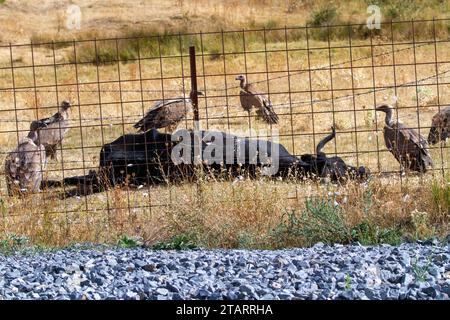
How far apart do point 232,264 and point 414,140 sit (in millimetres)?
5907

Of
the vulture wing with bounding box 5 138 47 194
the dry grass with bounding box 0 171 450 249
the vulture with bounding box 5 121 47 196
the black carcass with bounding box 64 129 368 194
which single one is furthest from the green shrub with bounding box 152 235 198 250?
the vulture wing with bounding box 5 138 47 194

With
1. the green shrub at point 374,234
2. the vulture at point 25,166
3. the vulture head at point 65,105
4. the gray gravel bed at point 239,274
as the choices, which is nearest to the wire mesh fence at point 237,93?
the vulture head at point 65,105

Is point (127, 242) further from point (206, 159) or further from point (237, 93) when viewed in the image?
point (237, 93)

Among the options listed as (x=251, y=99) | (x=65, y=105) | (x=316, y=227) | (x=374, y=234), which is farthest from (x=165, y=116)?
(x=374, y=234)

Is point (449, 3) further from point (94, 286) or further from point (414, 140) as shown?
point (94, 286)

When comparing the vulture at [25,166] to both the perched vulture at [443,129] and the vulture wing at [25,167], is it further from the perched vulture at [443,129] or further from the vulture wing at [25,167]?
the perched vulture at [443,129]

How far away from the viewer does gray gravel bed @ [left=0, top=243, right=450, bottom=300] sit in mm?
6086

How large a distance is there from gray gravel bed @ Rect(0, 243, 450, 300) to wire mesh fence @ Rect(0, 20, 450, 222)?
6.38 ft

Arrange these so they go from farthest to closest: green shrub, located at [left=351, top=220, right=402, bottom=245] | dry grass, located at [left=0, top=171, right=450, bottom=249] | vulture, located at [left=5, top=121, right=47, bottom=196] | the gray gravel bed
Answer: vulture, located at [left=5, top=121, right=47, bottom=196]
dry grass, located at [left=0, top=171, right=450, bottom=249]
green shrub, located at [left=351, top=220, right=402, bottom=245]
the gray gravel bed

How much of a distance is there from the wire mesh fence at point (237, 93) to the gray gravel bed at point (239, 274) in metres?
1.94

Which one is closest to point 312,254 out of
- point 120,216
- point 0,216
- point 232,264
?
point 232,264

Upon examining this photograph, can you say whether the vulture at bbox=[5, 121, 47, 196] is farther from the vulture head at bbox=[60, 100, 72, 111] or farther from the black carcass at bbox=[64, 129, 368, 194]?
the vulture head at bbox=[60, 100, 72, 111]

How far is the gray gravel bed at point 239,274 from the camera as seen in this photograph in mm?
6086

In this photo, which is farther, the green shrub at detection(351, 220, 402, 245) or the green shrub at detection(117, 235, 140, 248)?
the green shrub at detection(117, 235, 140, 248)
